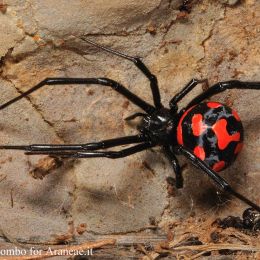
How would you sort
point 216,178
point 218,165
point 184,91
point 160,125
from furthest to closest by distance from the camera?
1. point 160,125
2. point 184,91
3. point 218,165
4. point 216,178

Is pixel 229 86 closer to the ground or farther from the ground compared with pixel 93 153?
farther from the ground

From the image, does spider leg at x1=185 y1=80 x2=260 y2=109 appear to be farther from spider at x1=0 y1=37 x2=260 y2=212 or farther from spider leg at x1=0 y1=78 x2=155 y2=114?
spider leg at x1=0 y1=78 x2=155 y2=114

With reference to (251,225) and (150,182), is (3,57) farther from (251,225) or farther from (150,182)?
(251,225)

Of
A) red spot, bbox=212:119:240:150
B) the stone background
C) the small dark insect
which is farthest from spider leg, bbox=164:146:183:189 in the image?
the small dark insect

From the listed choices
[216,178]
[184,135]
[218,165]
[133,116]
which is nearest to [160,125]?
[133,116]

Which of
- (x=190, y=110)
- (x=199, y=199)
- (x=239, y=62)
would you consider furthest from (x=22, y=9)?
(x=199, y=199)

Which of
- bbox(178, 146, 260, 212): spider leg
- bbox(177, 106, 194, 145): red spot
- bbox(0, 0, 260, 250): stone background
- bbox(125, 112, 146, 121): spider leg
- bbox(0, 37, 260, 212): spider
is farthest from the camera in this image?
bbox(125, 112, 146, 121): spider leg

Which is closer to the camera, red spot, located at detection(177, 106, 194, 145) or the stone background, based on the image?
the stone background

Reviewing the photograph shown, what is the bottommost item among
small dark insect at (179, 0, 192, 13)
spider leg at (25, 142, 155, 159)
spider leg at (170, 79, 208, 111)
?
spider leg at (25, 142, 155, 159)

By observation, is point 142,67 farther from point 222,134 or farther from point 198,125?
point 222,134
